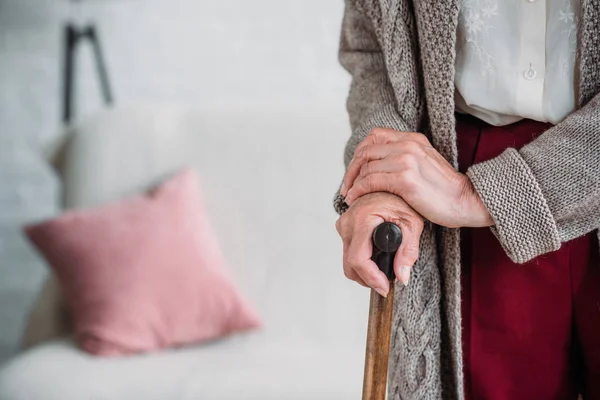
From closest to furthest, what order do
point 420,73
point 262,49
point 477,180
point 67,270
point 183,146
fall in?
point 477,180 < point 420,73 < point 67,270 < point 183,146 < point 262,49

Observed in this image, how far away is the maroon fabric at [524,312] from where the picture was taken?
28.7 inches

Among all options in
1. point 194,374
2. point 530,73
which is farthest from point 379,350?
point 194,374

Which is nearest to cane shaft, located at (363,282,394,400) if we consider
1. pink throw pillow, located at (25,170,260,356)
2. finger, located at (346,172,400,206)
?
finger, located at (346,172,400,206)

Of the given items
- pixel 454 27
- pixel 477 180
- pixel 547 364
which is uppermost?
pixel 454 27

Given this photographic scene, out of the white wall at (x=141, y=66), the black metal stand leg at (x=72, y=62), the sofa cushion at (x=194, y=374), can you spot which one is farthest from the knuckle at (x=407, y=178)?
the black metal stand leg at (x=72, y=62)

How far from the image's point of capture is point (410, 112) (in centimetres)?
77

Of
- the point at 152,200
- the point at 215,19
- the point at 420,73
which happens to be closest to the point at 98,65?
the point at 215,19

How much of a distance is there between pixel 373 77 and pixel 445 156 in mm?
164

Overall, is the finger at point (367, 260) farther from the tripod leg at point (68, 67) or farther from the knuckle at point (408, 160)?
the tripod leg at point (68, 67)

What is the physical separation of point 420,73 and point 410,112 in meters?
0.05

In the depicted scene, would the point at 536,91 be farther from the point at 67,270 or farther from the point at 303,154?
the point at 67,270

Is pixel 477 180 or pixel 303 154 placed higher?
pixel 477 180

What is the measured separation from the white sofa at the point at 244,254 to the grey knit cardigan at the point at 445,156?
0.73 m

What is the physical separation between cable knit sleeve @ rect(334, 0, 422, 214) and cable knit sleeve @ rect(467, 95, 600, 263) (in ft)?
0.49
